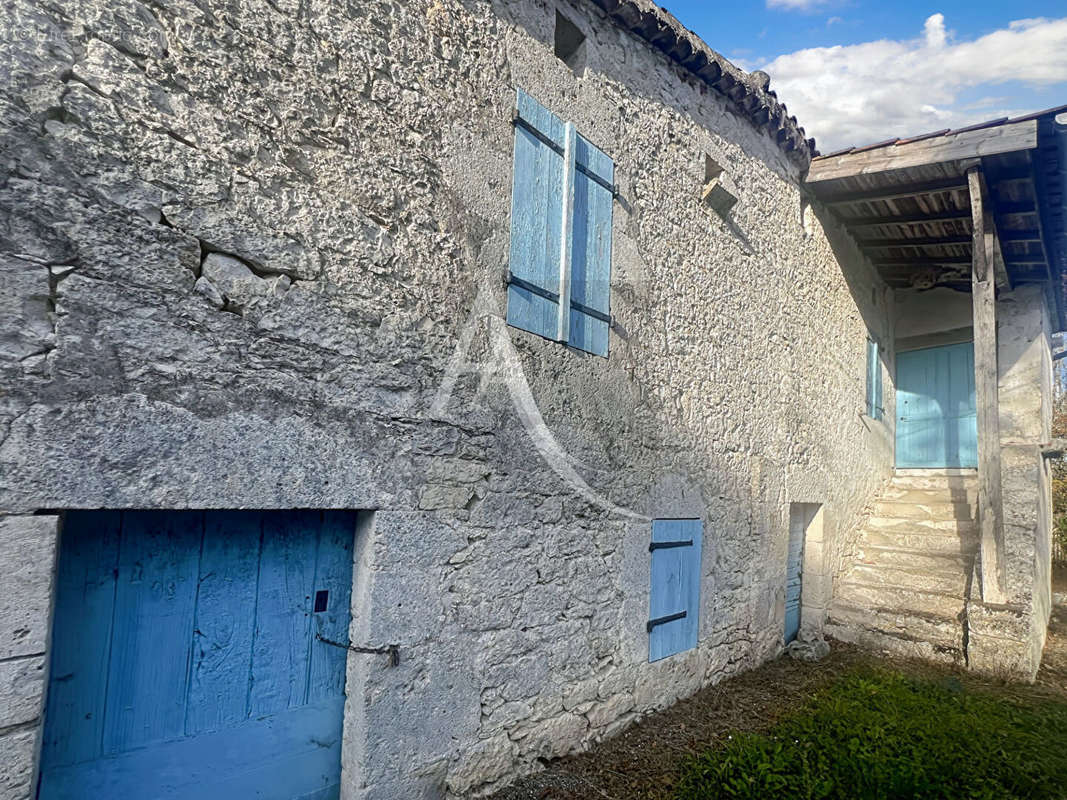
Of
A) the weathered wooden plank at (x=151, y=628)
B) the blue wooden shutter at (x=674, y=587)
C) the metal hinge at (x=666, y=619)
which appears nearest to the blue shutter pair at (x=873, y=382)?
the blue wooden shutter at (x=674, y=587)

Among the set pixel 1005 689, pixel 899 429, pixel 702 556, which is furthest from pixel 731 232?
pixel 899 429

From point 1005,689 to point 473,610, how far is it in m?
4.46

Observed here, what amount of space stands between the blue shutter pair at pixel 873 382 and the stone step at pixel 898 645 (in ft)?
8.96

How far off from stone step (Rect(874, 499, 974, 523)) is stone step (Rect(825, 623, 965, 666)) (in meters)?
2.01

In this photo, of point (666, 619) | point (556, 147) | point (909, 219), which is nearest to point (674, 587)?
point (666, 619)

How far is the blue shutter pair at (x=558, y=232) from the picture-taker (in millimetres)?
3260

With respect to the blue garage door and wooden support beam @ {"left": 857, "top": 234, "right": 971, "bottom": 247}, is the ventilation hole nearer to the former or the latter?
wooden support beam @ {"left": 857, "top": 234, "right": 971, "bottom": 247}

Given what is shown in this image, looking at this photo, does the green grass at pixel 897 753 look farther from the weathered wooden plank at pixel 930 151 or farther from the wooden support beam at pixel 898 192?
the wooden support beam at pixel 898 192

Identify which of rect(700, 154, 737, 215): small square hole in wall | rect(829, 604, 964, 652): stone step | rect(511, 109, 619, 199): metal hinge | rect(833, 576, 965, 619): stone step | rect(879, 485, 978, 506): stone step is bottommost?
rect(829, 604, 964, 652): stone step

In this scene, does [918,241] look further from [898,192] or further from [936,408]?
[936,408]

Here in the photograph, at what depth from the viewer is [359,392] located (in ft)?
8.30

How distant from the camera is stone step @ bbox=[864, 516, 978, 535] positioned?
6863 millimetres

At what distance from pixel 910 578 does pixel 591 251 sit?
16.2 feet

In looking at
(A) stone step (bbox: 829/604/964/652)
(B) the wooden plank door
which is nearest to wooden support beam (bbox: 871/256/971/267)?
(B) the wooden plank door
